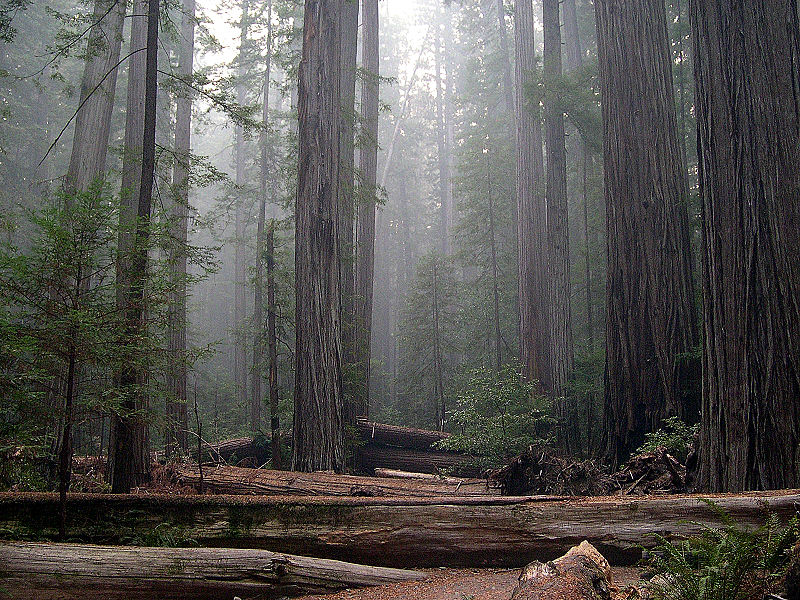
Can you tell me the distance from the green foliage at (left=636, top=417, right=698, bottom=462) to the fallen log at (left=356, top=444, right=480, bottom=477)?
539cm

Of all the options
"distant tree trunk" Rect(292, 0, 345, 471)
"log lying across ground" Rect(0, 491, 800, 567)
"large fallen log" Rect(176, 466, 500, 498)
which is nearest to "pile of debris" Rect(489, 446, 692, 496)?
"large fallen log" Rect(176, 466, 500, 498)

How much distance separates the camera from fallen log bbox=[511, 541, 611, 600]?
2.96 m

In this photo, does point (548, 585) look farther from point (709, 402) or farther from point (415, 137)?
point (415, 137)

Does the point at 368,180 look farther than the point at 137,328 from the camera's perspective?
Yes

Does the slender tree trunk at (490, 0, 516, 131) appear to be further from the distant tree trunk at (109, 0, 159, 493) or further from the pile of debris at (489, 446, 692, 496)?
the pile of debris at (489, 446, 692, 496)

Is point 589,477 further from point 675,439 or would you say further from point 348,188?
point 348,188

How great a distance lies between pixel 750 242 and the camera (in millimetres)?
4883

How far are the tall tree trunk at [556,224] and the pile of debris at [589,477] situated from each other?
23.0 ft

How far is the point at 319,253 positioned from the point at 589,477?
17.8 ft

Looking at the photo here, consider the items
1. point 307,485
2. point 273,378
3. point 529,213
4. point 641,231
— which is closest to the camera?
point 307,485

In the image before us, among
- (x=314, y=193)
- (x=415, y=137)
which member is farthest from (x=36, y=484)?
(x=415, y=137)

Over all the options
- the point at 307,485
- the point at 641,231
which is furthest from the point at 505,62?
the point at 307,485

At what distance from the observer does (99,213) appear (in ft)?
15.4

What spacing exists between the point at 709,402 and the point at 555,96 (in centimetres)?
1096
